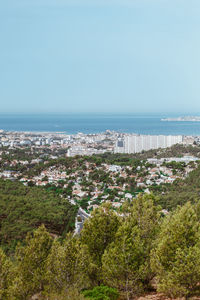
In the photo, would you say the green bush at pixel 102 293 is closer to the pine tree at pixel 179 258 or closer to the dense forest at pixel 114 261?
the dense forest at pixel 114 261

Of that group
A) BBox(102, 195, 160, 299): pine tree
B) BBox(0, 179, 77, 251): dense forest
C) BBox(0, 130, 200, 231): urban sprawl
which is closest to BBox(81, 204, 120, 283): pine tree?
BBox(102, 195, 160, 299): pine tree

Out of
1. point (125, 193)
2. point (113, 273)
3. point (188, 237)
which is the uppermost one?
point (188, 237)

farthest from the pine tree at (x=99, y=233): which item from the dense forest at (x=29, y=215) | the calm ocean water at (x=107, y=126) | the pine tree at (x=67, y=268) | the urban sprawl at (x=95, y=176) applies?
the calm ocean water at (x=107, y=126)

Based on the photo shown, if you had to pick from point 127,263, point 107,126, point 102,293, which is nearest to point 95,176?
point 127,263

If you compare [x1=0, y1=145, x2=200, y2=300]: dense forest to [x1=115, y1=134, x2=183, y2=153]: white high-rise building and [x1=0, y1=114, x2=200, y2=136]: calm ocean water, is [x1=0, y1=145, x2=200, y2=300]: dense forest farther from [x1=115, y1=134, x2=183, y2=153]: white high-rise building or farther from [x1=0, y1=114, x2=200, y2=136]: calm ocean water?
[x1=0, y1=114, x2=200, y2=136]: calm ocean water

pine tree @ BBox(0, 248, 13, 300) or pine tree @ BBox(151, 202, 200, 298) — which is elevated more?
pine tree @ BBox(151, 202, 200, 298)

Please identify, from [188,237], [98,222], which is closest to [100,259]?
[98,222]

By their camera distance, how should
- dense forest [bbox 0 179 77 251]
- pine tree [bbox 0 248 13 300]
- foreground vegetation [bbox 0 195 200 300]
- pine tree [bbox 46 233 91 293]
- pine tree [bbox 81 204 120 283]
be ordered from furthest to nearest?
dense forest [bbox 0 179 77 251] → pine tree [bbox 81 204 120 283] → pine tree [bbox 0 248 13 300] → pine tree [bbox 46 233 91 293] → foreground vegetation [bbox 0 195 200 300]

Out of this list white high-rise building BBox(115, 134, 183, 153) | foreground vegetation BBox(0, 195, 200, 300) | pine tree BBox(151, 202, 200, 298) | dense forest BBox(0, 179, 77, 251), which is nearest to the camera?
pine tree BBox(151, 202, 200, 298)

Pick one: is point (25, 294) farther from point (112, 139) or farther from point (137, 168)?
point (112, 139)
